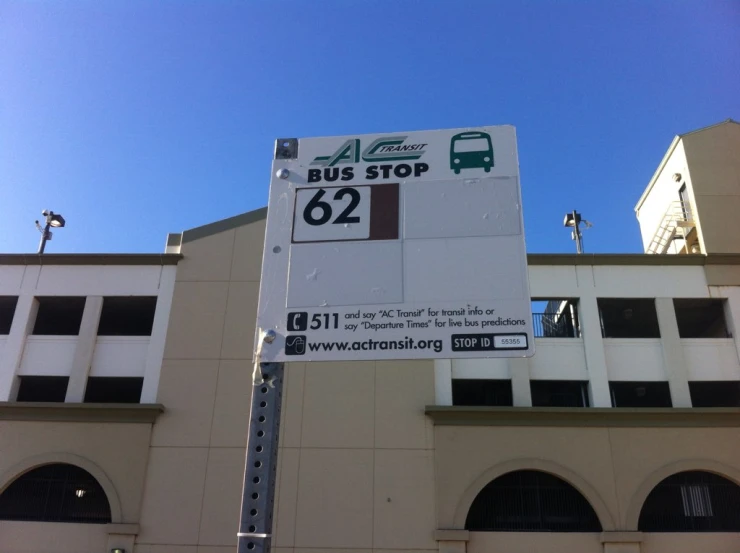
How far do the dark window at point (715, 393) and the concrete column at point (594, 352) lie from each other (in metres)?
3.19

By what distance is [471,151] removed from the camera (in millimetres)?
4793

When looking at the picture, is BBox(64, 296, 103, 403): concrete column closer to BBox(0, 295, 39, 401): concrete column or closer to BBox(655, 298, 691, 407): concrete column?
BBox(0, 295, 39, 401): concrete column

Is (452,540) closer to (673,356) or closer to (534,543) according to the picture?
(534,543)

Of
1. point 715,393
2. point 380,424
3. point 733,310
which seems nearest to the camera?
point 380,424

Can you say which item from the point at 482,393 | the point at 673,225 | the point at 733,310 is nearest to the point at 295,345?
the point at 482,393

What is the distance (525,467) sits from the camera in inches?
675

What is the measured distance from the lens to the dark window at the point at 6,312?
20.6 metres

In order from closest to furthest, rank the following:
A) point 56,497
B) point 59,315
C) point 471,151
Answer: point 471,151 < point 56,497 < point 59,315

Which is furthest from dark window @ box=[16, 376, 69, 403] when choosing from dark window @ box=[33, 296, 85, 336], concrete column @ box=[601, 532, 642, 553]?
concrete column @ box=[601, 532, 642, 553]

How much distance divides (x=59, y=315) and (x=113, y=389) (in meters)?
3.38

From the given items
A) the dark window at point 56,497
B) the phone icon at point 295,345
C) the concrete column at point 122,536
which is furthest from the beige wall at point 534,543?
the phone icon at point 295,345

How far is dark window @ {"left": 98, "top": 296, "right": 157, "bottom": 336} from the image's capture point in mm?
20391

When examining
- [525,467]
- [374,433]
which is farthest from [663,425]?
[374,433]

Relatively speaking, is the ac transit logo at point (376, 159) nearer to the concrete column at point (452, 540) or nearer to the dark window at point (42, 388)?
the concrete column at point (452, 540)
